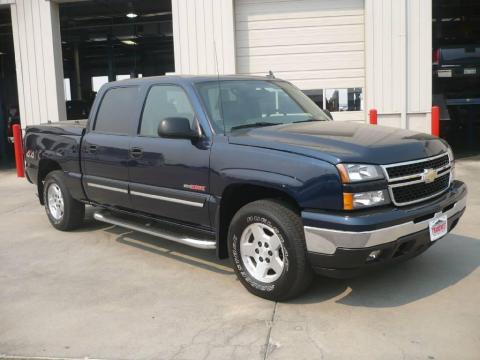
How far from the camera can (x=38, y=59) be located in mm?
12477

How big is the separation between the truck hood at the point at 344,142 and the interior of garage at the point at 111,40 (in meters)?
13.7

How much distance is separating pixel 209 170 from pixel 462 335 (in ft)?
7.48

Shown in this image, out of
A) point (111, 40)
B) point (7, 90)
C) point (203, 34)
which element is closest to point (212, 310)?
point (203, 34)

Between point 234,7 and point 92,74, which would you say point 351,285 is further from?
point 92,74

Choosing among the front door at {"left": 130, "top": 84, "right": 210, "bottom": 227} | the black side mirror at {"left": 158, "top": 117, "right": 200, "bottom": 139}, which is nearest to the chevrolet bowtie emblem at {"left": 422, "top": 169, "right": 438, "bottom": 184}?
the front door at {"left": 130, "top": 84, "right": 210, "bottom": 227}

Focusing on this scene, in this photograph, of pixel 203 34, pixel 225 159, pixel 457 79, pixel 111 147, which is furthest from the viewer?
pixel 457 79

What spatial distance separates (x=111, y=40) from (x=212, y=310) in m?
A: 21.8

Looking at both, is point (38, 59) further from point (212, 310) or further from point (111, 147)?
point (212, 310)

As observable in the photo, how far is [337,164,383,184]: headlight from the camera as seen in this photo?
3729 millimetres

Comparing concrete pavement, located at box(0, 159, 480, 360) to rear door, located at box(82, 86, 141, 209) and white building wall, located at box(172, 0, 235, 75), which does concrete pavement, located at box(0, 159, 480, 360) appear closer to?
rear door, located at box(82, 86, 141, 209)

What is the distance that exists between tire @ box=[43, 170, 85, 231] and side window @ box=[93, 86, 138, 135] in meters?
1.06

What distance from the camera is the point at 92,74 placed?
3706cm

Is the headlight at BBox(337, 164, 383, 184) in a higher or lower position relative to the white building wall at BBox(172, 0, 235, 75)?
lower

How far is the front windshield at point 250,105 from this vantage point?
478cm
